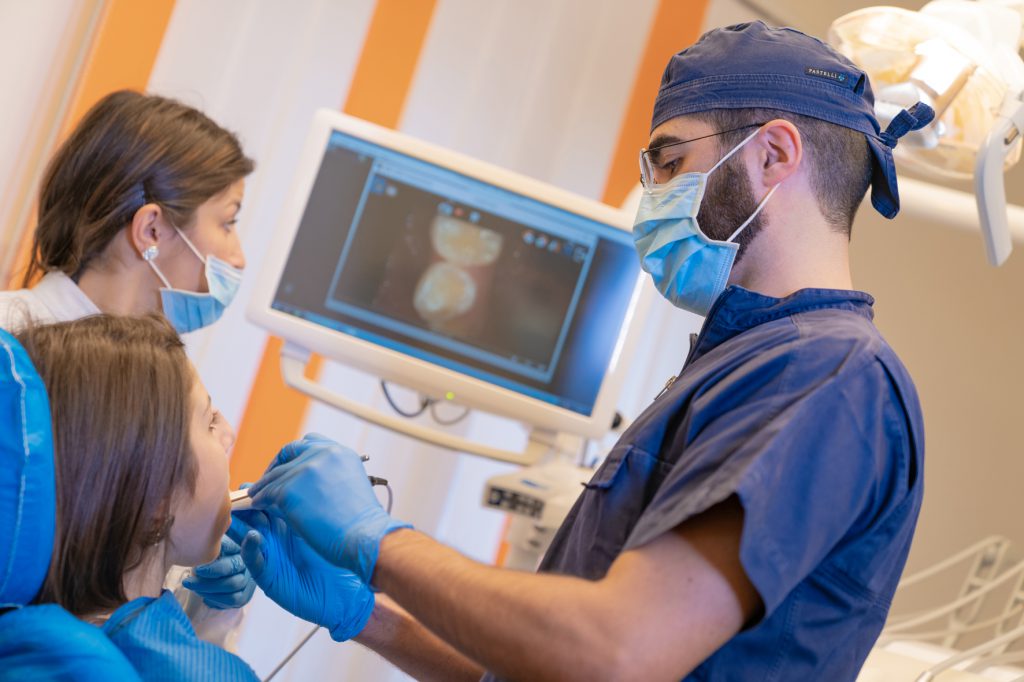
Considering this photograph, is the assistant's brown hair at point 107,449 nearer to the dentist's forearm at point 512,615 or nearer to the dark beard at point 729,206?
the dentist's forearm at point 512,615

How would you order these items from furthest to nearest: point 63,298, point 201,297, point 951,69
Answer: point 201,297
point 63,298
point 951,69

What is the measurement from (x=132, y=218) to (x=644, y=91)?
177 centimetres

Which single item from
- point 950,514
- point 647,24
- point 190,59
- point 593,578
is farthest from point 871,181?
point 950,514

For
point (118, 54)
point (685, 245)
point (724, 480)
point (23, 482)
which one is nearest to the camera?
point (724, 480)

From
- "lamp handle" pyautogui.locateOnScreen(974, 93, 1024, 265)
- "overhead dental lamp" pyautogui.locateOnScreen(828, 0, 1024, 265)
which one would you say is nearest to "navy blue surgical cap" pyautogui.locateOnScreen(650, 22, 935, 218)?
"lamp handle" pyautogui.locateOnScreen(974, 93, 1024, 265)

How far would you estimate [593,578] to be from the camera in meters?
1.15

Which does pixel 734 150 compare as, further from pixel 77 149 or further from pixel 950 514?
pixel 950 514

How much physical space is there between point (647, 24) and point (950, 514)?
175cm

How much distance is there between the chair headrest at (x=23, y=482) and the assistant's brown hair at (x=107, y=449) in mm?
69

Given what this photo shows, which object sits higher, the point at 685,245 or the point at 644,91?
the point at 644,91

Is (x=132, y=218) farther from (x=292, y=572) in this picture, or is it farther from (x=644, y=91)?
(x=644, y=91)

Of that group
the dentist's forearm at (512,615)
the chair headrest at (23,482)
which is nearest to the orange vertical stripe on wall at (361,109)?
the chair headrest at (23,482)

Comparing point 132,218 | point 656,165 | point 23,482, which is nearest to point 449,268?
point 132,218

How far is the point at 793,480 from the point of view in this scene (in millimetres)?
954
